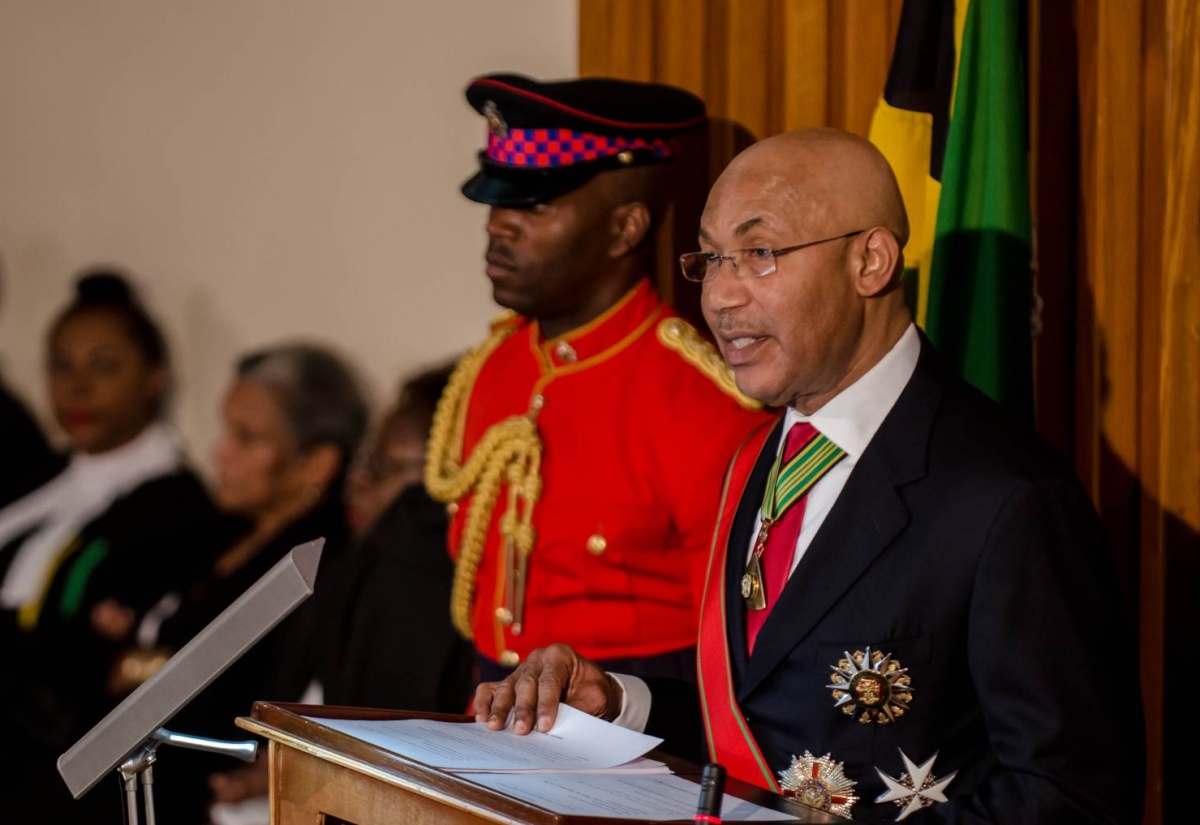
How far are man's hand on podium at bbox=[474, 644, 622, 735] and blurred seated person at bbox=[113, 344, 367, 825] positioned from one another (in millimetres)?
1707

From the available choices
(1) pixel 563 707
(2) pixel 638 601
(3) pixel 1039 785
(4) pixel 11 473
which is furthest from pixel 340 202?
(3) pixel 1039 785

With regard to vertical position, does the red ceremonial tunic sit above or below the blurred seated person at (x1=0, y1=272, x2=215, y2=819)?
above

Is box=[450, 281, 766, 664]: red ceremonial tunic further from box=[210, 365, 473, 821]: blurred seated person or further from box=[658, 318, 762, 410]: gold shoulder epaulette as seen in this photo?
box=[210, 365, 473, 821]: blurred seated person

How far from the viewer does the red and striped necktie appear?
65.4 inches

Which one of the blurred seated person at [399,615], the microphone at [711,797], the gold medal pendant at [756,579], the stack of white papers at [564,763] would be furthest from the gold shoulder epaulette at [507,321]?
the microphone at [711,797]

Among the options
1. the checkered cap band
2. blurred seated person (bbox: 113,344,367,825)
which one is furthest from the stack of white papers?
blurred seated person (bbox: 113,344,367,825)

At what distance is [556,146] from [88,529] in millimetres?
2168

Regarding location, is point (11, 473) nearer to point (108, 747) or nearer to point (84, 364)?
point (84, 364)

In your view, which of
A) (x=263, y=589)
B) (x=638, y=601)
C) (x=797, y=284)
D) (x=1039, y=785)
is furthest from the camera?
(x=638, y=601)

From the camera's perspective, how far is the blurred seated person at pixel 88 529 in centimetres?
376

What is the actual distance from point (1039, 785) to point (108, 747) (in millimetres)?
812

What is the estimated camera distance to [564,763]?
1.36 m

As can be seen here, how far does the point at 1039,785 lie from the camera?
4.64ft

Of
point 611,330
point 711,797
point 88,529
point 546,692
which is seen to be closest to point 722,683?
point 546,692
